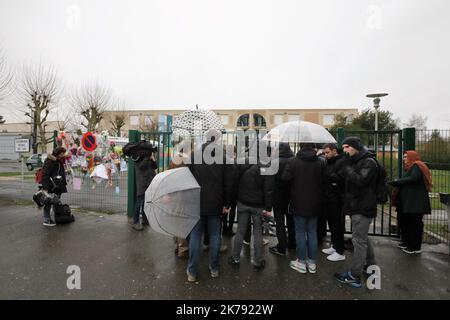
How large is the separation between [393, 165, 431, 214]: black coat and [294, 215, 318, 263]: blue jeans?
178cm

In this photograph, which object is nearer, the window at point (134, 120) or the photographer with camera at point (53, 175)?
the photographer with camera at point (53, 175)

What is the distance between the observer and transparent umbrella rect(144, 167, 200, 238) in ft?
9.71

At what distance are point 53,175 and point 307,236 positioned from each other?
5.36 meters

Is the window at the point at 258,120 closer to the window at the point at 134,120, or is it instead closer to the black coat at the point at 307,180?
the window at the point at 134,120

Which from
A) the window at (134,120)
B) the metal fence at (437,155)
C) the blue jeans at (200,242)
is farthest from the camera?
the window at (134,120)

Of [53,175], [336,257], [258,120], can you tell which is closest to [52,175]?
[53,175]

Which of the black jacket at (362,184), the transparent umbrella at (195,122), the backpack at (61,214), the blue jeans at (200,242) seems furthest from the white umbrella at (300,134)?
the backpack at (61,214)

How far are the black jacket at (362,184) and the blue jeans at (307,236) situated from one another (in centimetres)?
55

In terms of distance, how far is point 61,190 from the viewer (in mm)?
5543

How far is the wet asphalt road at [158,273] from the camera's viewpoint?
2.98 meters

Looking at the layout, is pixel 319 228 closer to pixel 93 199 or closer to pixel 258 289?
pixel 258 289

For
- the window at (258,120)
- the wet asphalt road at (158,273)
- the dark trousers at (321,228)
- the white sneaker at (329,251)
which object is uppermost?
the window at (258,120)

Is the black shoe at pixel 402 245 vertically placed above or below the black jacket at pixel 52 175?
below
